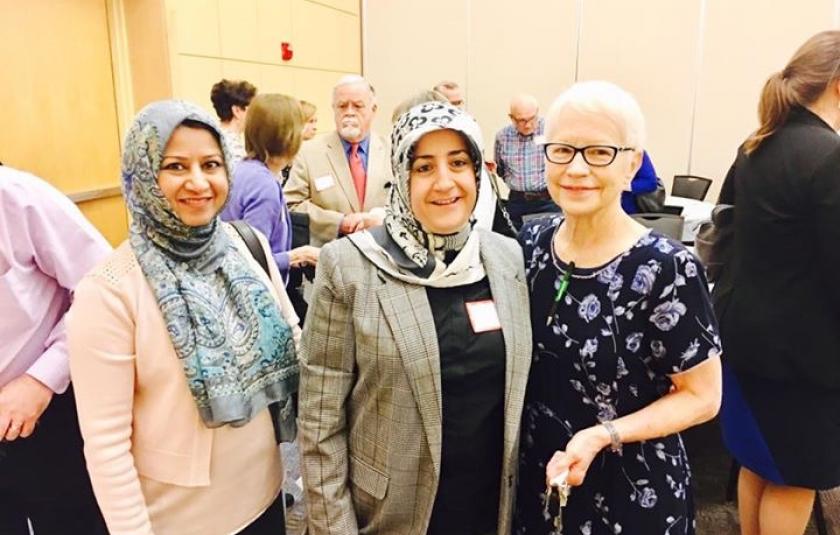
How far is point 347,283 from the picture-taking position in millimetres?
1207

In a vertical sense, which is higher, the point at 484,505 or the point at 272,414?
the point at 272,414

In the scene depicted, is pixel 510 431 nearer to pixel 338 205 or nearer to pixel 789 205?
pixel 789 205

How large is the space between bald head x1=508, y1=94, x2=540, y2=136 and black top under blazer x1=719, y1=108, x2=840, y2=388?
3686 millimetres

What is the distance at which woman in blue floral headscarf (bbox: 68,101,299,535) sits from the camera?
3.82ft

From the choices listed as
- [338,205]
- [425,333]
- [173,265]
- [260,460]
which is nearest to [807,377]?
[425,333]

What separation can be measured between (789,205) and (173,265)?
5.01 ft

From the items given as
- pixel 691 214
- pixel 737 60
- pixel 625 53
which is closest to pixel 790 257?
pixel 691 214

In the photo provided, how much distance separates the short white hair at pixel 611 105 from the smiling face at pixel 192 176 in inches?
27.1

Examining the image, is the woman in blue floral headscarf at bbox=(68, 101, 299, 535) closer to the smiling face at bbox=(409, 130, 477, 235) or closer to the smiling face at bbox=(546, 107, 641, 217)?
the smiling face at bbox=(409, 130, 477, 235)

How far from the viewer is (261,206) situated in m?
2.38

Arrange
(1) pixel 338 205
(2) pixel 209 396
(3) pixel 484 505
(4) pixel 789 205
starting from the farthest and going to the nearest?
(1) pixel 338 205 → (4) pixel 789 205 → (3) pixel 484 505 → (2) pixel 209 396

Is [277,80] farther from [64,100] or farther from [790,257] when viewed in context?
[790,257]

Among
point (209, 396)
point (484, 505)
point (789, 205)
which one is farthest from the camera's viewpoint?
point (789, 205)

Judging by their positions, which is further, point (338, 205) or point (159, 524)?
point (338, 205)
